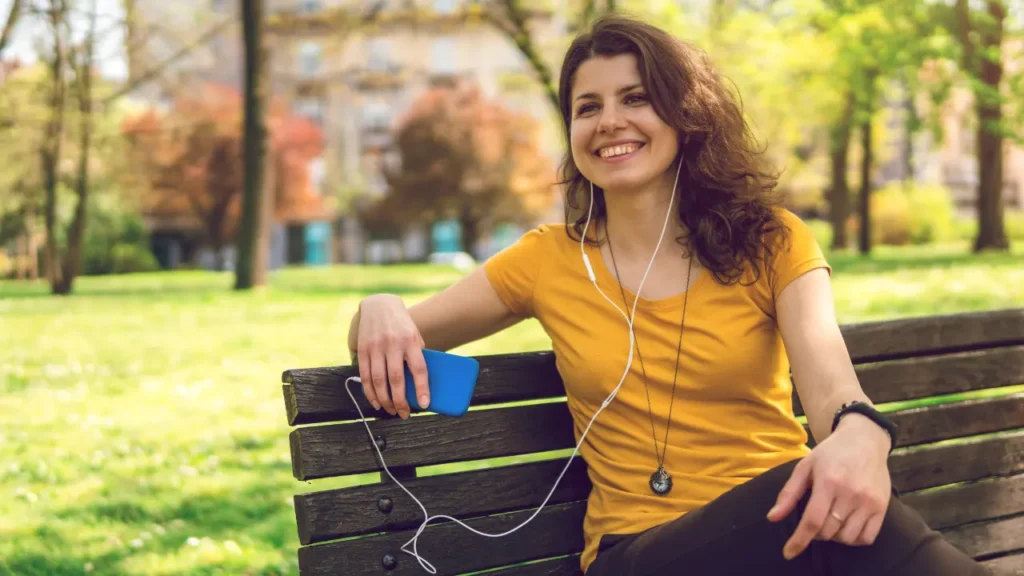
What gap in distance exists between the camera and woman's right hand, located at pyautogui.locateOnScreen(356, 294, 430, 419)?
2246 millimetres

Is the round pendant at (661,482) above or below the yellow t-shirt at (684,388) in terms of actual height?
below

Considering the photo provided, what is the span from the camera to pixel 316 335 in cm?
1100

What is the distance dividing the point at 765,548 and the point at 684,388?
44cm

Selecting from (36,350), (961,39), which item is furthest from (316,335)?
(961,39)

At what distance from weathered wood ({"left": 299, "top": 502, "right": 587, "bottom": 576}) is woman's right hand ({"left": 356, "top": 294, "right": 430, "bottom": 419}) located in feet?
0.96

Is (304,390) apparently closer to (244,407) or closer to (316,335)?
(244,407)

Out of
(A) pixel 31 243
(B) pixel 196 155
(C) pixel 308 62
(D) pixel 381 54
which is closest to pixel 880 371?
(A) pixel 31 243

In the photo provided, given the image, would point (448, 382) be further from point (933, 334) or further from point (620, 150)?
point (933, 334)

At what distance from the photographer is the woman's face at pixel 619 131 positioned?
2486 mm

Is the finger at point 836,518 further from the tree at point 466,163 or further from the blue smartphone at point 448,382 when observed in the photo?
the tree at point 466,163

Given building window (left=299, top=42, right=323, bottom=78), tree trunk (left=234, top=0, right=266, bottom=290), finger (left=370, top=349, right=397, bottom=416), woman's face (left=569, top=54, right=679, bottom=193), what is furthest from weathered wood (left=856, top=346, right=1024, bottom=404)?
building window (left=299, top=42, right=323, bottom=78)

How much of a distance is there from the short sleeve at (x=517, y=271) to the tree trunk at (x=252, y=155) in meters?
14.3

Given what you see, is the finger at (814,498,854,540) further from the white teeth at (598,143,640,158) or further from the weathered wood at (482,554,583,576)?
the white teeth at (598,143,640,158)

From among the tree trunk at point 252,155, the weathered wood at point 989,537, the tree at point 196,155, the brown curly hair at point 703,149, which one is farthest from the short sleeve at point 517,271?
the tree at point 196,155
